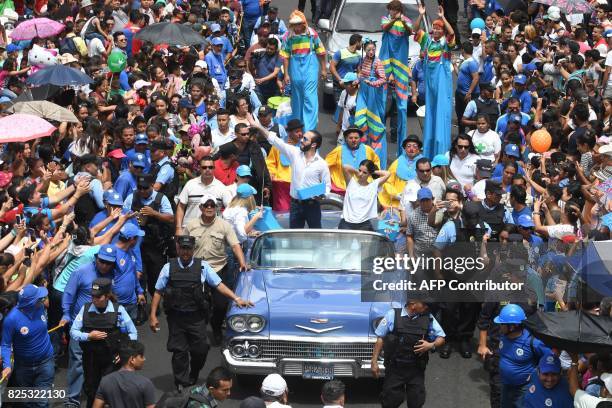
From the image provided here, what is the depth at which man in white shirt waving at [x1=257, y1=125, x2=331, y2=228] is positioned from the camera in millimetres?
15641

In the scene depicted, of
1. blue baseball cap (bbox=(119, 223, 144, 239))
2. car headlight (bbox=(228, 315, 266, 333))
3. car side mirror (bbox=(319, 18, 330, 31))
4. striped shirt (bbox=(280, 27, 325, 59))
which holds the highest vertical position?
striped shirt (bbox=(280, 27, 325, 59))

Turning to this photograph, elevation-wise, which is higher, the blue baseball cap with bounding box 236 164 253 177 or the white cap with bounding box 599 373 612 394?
the white cap with bounding box 599 373 612 394

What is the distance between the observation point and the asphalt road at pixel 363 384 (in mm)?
12906

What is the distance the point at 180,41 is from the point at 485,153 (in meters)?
6.02

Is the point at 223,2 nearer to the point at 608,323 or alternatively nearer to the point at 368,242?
the point at 368,242

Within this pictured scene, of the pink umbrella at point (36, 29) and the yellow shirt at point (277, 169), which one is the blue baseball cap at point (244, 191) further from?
the pink umbrella at point (36, 29)

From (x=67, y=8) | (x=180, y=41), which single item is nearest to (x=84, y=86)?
(x=180, y=41)

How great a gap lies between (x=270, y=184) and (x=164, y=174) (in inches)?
60.2

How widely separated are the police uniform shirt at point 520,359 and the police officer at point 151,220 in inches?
200

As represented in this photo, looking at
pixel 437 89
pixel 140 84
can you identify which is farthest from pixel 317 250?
pixel 140 84

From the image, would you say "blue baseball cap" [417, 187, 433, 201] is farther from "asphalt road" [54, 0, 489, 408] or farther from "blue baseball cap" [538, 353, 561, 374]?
"blue baseball cap" [538, 353, 561, 374]

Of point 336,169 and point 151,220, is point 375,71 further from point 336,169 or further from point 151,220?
point 151,220

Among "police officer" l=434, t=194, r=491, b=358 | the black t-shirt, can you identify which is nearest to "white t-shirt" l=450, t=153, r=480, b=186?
"police officer" l=434, t=194, r=491, b=358

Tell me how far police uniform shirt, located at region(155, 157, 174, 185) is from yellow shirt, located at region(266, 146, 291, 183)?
58.4 inches
